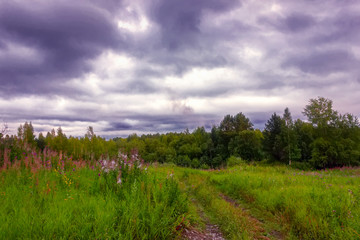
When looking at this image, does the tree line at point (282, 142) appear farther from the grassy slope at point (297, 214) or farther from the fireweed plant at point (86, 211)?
the grassy slope at point (297, 214)

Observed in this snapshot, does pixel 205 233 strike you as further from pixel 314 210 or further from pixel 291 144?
pixel 291 144

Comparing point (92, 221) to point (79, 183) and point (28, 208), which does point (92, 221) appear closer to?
point (28, 208)

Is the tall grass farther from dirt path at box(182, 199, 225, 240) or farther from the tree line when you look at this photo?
the tree line

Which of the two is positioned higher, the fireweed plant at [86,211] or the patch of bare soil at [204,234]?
the fireweed plant at [86,211]

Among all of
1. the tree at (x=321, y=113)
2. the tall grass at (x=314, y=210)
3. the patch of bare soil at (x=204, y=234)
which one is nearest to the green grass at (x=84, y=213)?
the patch of bare soil at (x=204, y=234)

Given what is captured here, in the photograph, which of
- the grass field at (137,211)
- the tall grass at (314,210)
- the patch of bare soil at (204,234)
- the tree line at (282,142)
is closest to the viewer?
the grass field at (137,211)

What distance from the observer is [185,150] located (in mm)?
64938

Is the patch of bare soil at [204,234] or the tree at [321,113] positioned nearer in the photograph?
the patch of bare soil at [204,234]

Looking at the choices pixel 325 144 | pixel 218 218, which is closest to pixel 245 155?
pixel 325 144

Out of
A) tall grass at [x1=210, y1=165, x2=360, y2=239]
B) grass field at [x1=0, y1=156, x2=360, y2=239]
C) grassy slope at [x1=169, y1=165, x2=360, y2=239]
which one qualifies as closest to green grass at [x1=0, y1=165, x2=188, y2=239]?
grass field at [x1=0, y1=156, x2=360, y2=239]

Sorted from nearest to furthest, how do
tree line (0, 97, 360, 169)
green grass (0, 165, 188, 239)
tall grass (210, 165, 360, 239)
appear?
green grass (0, 165, 188, 239) < tall grass (210, 165, 360, 239) < tree line (0, 97, 360, 169)

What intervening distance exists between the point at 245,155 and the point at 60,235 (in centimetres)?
5053

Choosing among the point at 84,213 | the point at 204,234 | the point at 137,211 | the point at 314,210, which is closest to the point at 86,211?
the point at 84,213

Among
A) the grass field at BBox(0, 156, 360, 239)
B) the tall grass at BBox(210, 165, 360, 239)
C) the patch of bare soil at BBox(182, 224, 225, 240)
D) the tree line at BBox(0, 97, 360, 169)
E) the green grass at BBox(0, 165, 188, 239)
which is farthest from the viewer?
the tree line at BBox(0, 97, 360, 169)
